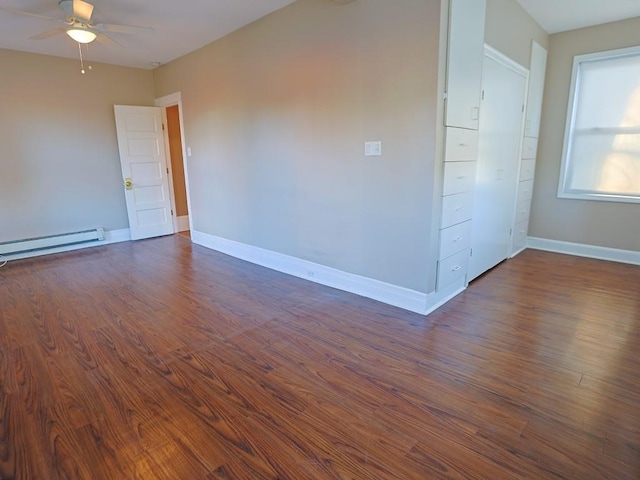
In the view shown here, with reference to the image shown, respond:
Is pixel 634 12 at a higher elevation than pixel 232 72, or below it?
higher

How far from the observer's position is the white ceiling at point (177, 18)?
3.21m

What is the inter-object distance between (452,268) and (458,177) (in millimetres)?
800

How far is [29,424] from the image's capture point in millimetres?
1753

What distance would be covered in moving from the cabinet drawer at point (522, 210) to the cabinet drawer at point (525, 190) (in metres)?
0.05

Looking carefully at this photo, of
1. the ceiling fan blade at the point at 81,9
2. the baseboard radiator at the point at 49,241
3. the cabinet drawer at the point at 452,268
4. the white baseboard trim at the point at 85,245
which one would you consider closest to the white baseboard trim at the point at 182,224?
the white baseboard trim at the point at 85,245

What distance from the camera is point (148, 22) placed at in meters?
3.61

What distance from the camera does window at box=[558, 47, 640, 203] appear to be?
396 centimetres

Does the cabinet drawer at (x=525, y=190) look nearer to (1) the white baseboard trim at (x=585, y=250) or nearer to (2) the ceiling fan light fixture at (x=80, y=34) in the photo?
(1) the white baseboard trim at (x=585, y=250)

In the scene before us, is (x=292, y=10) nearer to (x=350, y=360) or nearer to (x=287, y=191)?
(x=287, y=191)

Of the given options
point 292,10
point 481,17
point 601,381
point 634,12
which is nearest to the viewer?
point 601,381

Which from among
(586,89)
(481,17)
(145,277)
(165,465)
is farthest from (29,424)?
(586,89)

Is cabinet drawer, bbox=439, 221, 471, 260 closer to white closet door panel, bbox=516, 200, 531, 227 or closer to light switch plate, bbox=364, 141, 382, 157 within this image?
light switch plate, bbox=364, 141, 382, 157

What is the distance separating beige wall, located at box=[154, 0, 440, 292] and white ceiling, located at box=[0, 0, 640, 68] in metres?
0.26

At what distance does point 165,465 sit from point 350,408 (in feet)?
2.92
